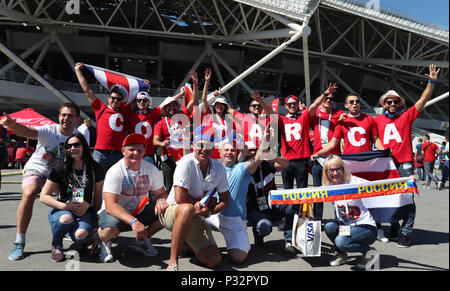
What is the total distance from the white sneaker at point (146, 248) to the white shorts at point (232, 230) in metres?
0.76

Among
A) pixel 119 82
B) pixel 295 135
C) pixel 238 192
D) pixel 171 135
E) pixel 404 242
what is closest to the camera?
pixel 238 192

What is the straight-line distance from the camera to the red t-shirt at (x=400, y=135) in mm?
4980

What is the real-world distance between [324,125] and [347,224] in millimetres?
2261

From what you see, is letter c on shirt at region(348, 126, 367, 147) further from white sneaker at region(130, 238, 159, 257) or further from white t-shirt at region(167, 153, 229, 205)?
white sneaker at region(130, 238, 159, 257)

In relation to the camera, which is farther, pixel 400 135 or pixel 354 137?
pixel 354 137

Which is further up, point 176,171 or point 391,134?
point 391,134

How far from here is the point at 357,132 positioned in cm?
513

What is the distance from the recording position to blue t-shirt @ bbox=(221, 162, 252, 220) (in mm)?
4062

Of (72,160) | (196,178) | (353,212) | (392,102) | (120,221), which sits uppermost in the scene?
(392,102)

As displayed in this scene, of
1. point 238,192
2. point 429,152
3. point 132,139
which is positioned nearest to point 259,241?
point 238,192

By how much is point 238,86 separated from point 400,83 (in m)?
26.0

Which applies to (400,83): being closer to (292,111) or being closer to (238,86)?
(238,86)

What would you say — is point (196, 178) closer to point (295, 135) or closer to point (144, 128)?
point (144, 128)

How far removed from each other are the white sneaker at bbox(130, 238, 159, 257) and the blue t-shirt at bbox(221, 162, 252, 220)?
3.15 feet
